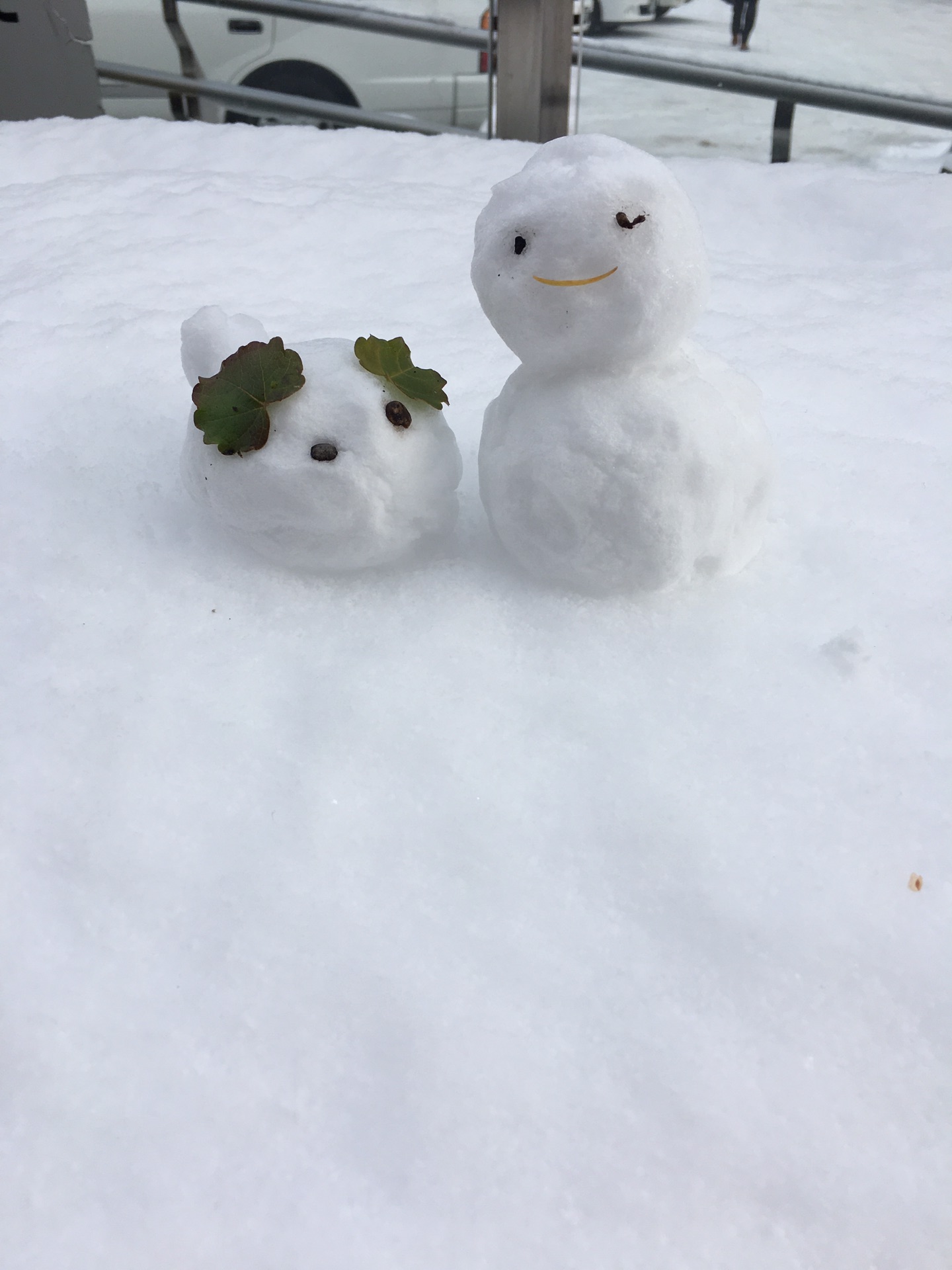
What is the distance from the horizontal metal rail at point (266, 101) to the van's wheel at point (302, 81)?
2 centimetres

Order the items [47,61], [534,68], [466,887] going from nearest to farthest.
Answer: [466,887] < [534,68] < [47,61]

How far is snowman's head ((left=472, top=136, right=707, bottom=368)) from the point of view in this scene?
0.98 metres

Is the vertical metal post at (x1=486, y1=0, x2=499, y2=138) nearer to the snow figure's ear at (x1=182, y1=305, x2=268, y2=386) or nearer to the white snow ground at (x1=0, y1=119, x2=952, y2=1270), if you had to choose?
the white snow ground at (x1=0, y1=119, x2=952, y2=1270)

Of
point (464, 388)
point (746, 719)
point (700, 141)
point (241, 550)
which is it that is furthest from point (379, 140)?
point (746, 719)

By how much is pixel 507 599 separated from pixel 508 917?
42 centimetres

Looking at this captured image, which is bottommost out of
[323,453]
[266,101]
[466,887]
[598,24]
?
[466,887]

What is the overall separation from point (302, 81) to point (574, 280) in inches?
95.3

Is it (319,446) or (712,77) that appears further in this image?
(712,77)

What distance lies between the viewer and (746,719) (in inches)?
42.1

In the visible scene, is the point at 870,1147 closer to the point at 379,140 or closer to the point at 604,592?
the point at 604,592

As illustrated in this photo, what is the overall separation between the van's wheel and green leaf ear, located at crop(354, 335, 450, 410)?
2.22 metres

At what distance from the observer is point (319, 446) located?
108 centimetres

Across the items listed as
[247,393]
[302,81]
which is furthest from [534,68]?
[247,393]

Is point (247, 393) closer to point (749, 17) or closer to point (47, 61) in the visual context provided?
point (749, 17)
